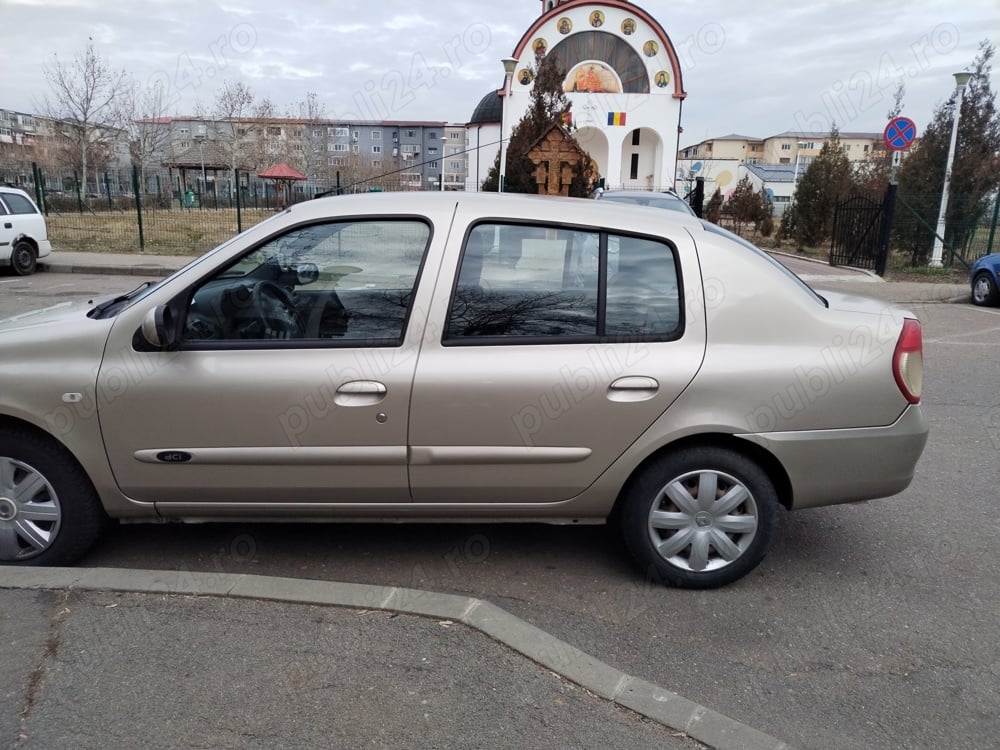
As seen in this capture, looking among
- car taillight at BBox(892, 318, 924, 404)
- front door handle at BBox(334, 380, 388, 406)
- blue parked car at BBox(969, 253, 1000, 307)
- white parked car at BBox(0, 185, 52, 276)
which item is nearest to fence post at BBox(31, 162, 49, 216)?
white parked car at BBox(0, 185, 52, 276)

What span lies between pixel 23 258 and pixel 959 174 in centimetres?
2167

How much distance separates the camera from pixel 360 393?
10.3 ft

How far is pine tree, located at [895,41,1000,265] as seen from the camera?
18203 millimetres

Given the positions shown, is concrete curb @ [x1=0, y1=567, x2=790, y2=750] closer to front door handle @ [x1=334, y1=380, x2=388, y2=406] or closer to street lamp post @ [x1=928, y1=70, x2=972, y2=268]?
front door handle @ [x1=334, y1=380, x2=388, y2=406]

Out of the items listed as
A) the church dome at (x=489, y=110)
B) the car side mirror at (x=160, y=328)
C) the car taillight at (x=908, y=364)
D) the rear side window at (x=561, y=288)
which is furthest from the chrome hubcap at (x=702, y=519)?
the church dome at (x=489, y=110)

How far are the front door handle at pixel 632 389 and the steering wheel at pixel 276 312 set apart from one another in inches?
54.6

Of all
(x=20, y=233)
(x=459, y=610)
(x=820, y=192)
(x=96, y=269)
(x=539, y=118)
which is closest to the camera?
(x=459, y=610)

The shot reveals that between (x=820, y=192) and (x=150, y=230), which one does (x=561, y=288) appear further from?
(x=820, y=192)

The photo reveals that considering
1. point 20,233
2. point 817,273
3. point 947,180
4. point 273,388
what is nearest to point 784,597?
point 273,388

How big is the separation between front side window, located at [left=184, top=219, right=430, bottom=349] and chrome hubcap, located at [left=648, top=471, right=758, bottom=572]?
1.39 m

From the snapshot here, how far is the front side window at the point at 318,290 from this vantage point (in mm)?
3227

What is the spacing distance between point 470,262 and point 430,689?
5.65ft

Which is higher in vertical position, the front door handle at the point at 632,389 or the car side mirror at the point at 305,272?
the car side mirror at the point at 305,272

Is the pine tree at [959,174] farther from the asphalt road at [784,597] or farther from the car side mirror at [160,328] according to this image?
the car side mirror at [160,328]
